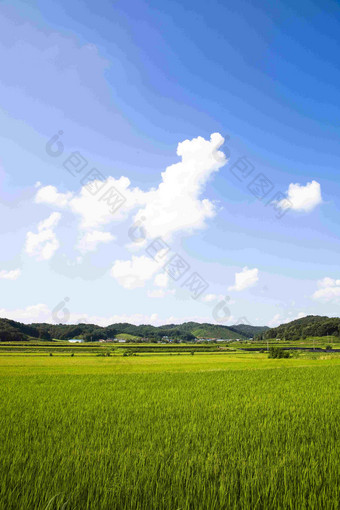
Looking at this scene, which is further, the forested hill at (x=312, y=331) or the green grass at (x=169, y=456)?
the forested hill at (x=312, y=331)

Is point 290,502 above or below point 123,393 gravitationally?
above

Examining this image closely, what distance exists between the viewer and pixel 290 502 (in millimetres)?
4395

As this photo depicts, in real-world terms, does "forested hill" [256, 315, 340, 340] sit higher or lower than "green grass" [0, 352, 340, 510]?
lower

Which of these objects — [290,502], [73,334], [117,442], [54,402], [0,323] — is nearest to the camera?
[290,502]

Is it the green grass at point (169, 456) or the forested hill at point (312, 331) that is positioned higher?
the green grass at point (169, 456)

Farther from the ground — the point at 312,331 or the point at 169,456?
the point at 169,456

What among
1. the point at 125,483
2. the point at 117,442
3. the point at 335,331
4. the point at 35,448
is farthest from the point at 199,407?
the point at 335,331

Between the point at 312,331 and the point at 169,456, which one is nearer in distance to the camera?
the point at 169,456

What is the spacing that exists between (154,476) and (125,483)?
47 centimetres

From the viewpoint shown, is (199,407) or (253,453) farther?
(199,407)

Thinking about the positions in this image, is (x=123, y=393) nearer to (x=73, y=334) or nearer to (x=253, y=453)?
(x=253, y=453)

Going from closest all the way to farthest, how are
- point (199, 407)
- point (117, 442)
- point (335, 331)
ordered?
point (117, 442) < point (199, 407) < point (335, 331)

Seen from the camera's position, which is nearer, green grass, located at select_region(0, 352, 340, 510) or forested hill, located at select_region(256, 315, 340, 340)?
green grass, located at select_region(0, 352, 340, 510)

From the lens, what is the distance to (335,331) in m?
141
